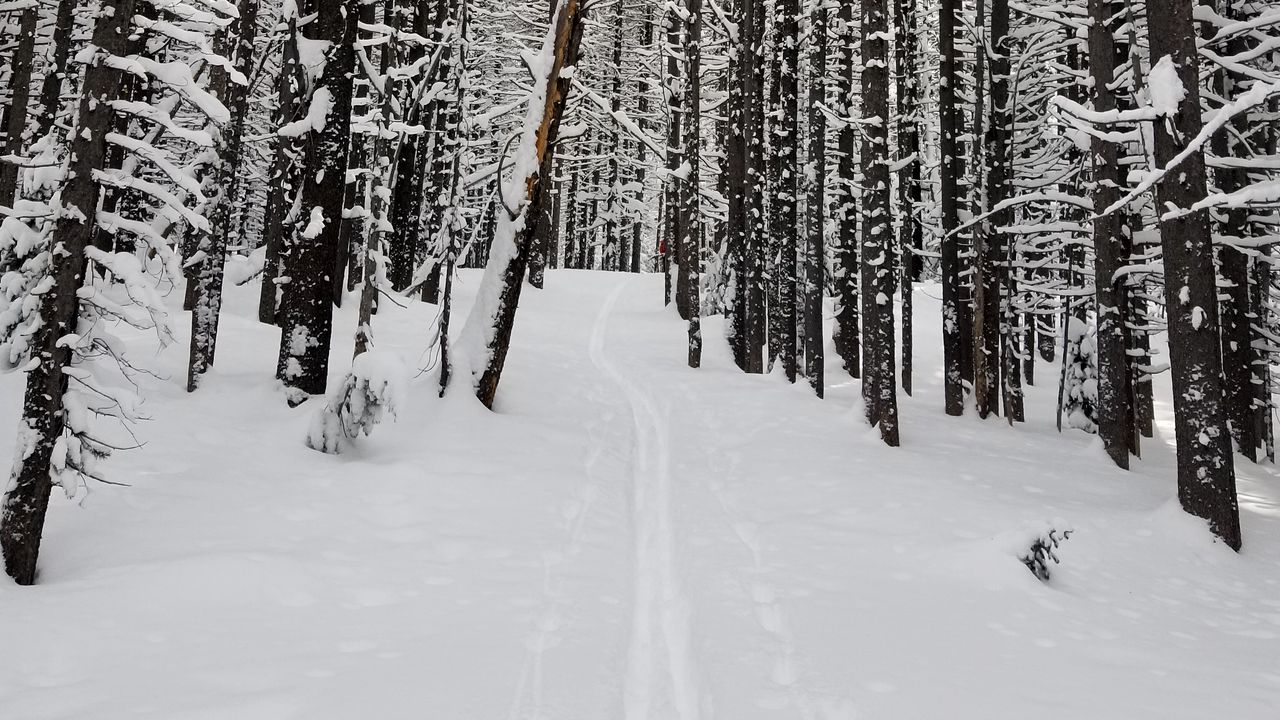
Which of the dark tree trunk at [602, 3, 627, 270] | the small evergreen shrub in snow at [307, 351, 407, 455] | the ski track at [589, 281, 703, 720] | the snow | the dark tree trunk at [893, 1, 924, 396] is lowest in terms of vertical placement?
the ski track at [589, 281, 703, 720]

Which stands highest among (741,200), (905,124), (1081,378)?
(905,124)

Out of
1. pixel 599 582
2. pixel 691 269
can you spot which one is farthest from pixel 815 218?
pixel 599 582

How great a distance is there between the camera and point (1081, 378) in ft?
45.1

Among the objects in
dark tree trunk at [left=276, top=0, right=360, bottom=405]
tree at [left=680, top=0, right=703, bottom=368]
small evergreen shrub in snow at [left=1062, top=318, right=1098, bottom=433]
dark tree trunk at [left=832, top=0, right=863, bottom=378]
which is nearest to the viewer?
dark tree trunk at [left=276, top=0, right=360, bottom=405]

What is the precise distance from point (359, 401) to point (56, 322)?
3104 millimetres

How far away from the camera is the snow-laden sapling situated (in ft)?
19.4

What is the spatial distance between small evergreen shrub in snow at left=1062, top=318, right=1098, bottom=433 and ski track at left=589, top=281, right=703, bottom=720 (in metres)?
8.38

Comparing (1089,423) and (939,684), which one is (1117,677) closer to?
(939,684)

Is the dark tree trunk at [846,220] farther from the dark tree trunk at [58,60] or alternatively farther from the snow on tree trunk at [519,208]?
the dark tree trunk at [58,60]

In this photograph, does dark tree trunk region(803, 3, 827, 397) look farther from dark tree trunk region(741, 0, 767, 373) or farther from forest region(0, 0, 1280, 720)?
dark tree trunk region(741, 0, 767, 373)

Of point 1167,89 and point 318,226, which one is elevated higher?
point 1167,89

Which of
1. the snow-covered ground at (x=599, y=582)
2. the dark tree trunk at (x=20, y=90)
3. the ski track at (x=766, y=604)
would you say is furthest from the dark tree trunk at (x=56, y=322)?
the dark tree trunk at (x=20, y=90)

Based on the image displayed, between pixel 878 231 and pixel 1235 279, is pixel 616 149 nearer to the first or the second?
pixel 878 231

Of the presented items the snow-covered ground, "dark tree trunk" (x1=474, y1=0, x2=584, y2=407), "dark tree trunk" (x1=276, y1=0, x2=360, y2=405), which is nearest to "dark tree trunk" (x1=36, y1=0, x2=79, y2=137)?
"dark tree trunk" (x1=276, y1=0, x2=360, y2=405)
